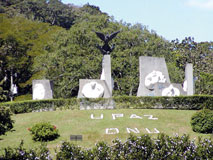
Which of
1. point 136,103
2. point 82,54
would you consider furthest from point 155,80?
point 82,54

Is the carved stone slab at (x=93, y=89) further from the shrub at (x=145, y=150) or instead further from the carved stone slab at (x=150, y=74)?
the shrub at (x=145, y=150)

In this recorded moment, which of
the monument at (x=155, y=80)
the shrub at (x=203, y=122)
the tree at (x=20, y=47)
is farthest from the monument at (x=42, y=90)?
the shrub at (x=203, y=122)

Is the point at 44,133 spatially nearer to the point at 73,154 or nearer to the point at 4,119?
the point at 73,154

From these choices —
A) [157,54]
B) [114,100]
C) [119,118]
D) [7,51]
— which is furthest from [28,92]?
[119,118]

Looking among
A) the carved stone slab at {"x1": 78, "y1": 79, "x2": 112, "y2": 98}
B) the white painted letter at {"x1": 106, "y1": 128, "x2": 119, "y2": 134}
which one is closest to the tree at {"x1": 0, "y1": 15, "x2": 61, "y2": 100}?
the carved stone slab at {"x1": 78, "y1": 79, "x2": 112, "y2": 98}

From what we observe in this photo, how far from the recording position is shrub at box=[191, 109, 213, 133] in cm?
1662

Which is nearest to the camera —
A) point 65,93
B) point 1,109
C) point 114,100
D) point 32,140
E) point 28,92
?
point 1,109

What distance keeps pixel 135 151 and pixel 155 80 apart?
716 inches

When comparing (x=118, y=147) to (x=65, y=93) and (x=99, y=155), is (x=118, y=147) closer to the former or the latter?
(x=99, y=155)

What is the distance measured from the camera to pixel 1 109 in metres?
9.24

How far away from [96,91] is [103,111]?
11.1 ft

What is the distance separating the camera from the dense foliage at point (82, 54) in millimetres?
36375

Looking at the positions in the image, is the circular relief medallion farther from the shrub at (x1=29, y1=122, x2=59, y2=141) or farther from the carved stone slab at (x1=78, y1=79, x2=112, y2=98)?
the shrub at (x1=29, y1=122, x2=59, y2=141)

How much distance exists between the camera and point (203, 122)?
16719mm
